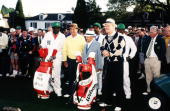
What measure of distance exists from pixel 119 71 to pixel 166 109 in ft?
4.48

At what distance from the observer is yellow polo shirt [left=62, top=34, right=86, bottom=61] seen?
27.1 feet

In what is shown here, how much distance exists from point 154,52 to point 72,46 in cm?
244

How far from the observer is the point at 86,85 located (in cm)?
722

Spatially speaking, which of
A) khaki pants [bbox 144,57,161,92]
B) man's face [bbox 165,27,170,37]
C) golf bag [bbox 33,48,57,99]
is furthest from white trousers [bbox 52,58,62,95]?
man's face [bbox 165,27,170,37]

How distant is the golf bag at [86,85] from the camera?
7.21 m

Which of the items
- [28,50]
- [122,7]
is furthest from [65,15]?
[28,50]

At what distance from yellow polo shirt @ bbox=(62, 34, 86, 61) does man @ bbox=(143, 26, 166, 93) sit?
6.64 feet

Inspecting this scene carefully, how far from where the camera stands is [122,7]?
5006cm

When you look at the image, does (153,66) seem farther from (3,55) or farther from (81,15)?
(81,15)

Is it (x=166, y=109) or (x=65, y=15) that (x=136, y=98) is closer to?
(x=166, y=109)

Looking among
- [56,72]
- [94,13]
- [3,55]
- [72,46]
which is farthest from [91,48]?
[94,13]

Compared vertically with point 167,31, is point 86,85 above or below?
below

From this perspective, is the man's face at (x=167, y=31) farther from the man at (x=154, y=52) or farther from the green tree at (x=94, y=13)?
the green tree at (x=94, y=13)

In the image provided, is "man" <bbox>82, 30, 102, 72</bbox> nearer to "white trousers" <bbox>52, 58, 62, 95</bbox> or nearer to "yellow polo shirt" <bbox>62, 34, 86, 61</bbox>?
"yellow polo shirt" <bbox>62, 34, 86, 61</bbox>
